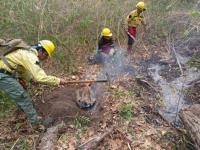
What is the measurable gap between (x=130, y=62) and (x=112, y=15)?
1.70 m

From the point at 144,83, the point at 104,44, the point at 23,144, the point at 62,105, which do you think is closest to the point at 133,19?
the point at 104,44

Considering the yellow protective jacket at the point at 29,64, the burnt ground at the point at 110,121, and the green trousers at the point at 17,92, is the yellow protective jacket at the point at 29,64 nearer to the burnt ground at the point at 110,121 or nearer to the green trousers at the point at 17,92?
the green trousers at the point at 17,92

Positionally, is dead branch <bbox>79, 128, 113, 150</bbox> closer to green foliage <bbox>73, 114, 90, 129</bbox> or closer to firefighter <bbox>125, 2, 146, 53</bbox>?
green foliage <bbox>73, 114, 90, 129</bbox>

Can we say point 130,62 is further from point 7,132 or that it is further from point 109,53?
point 7,132

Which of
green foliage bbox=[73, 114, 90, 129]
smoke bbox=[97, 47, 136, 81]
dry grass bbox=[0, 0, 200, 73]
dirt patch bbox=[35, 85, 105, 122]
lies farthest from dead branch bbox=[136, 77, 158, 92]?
green foliage bbox=[73, 114, 90, 129]

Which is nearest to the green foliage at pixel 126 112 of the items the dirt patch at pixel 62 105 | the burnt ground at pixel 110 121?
the burnt ground at pixel 110 121

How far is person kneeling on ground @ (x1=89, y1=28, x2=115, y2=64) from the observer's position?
309 inches

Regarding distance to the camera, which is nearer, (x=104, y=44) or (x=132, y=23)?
(x=104, y=44)

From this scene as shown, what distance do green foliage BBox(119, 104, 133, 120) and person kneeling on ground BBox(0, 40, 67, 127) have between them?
131cm

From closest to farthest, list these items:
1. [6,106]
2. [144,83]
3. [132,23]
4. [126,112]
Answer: [126,112]
[6,106]
[144,83]
[132,23]

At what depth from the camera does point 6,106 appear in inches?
232

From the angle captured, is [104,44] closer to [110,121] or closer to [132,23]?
[132,23]

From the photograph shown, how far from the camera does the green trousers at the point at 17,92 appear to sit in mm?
4969

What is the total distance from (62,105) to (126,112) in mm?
1143
